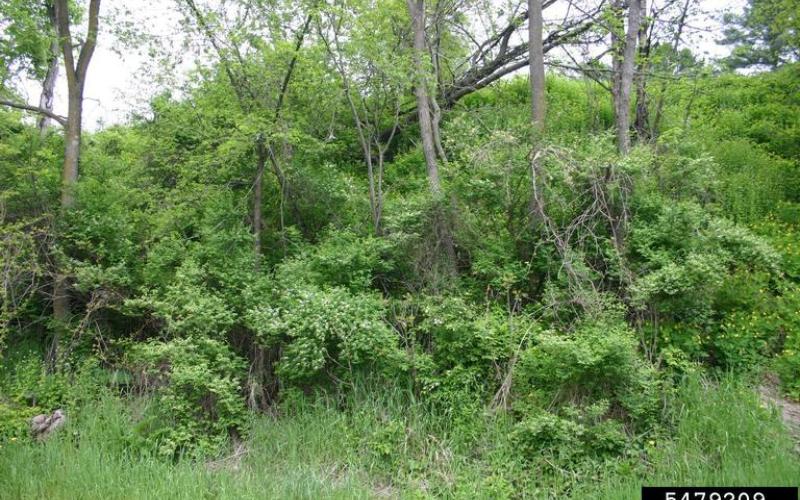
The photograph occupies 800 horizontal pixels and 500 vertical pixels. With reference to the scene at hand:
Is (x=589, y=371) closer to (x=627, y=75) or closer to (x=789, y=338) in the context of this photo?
(x=789, y=338)

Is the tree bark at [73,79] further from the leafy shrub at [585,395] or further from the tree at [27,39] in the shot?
the leafy shrub at [585,395]

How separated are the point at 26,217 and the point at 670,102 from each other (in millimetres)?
11105

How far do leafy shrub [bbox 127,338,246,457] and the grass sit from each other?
255mm

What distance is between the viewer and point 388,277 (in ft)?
26.4

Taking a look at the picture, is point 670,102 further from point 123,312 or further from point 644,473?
point 123,312

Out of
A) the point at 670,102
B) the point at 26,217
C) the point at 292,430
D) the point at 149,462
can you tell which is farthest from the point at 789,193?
the point at 26,217

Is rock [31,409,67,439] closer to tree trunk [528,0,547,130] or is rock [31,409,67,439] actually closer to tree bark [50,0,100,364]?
tree bark [50,0,100,364]

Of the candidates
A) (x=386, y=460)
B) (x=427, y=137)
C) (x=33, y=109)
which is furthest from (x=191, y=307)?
(x=33, y=109)

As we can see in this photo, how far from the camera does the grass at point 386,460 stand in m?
5.26

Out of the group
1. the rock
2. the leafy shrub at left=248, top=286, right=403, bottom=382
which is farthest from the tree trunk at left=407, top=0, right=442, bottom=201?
the rock

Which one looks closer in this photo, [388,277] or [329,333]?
[329,333]

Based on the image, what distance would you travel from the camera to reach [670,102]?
35.7ft

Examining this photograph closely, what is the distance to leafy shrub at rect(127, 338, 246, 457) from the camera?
652cm

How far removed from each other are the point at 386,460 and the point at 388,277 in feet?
8.86
